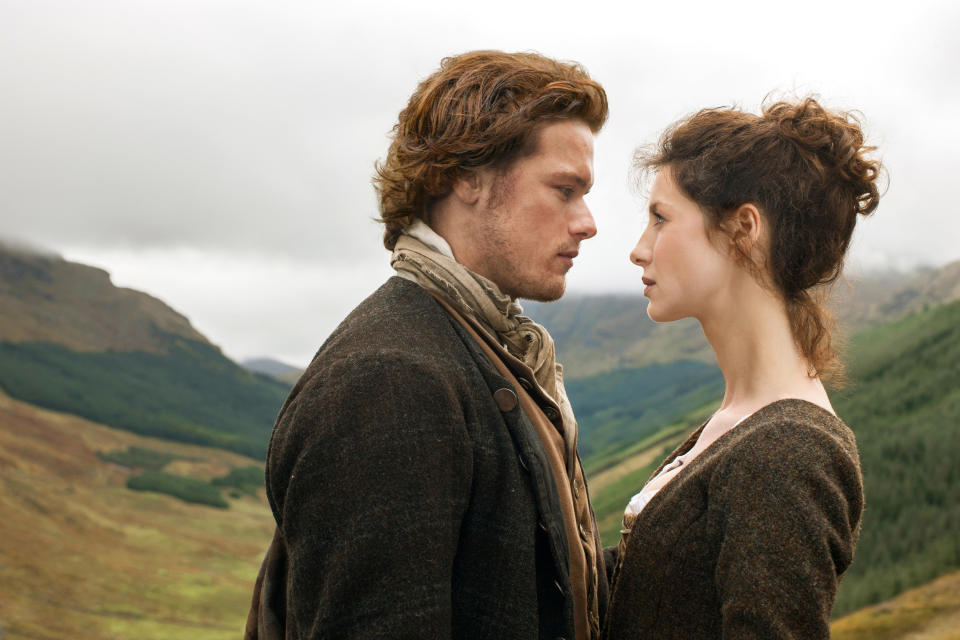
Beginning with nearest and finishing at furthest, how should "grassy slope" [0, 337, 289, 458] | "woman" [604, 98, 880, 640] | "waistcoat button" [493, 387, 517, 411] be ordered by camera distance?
"woman" [604, 98, 880, 640]
"waistcoat button" [493, 387, 517, 411]
"grassy slope" [0, 337, 289, 458]

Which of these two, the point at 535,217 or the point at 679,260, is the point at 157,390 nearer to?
the point at 535,217

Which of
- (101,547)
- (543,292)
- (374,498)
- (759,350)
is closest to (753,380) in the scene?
(759,350)

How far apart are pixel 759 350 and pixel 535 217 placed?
1.25m

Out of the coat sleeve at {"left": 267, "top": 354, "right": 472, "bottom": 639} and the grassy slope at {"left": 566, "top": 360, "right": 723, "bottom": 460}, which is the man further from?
the grassy slope at {"left": 566, "top": 360, "right": 723, "bottom": 460}

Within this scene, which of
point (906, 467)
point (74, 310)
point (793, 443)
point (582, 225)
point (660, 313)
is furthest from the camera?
point (74, 310)

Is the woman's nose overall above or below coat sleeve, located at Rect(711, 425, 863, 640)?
above

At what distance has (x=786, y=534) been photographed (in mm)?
2746

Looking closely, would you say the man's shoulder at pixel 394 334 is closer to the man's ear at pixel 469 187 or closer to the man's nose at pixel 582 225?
the man's ear at pixel 469 187

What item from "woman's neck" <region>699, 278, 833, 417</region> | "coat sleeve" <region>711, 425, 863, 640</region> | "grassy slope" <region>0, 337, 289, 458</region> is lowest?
"coat sleeve" <region>711, 425, 863, 640</region>

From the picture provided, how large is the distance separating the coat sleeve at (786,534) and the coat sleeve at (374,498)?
1056 mm

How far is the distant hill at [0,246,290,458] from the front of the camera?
49688mm

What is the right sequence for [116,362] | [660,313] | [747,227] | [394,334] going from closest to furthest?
[394,334]
[747,227]
[660,313]
[116,362]

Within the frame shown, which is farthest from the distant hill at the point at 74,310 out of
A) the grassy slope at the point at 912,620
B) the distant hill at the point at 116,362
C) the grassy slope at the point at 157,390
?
the grassy slope at the point at 912,620

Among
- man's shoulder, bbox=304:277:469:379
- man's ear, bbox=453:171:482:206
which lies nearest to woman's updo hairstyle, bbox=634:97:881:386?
man's ear, bbox=453:171:482:206
